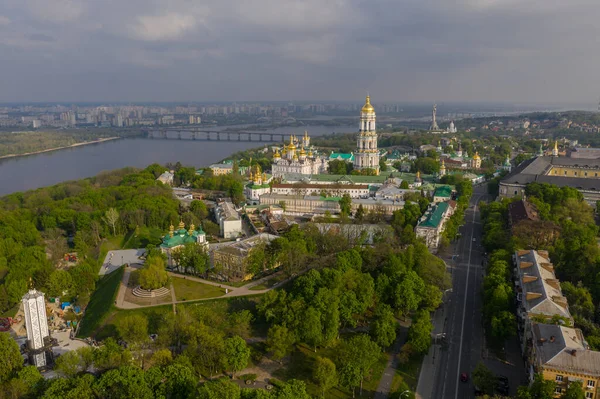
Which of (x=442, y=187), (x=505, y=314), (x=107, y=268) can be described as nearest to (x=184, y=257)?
(x=107, y=268)

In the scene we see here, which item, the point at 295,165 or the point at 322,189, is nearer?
the point at 322,189

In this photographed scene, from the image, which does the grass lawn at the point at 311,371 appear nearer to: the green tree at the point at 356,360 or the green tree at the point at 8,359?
the green tree at the point at 356,360

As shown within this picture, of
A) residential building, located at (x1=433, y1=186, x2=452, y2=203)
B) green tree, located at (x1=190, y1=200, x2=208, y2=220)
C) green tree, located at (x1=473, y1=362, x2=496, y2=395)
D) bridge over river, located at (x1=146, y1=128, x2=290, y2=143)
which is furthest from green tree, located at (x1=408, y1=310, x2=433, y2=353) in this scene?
bridge over river, located at (x1=146, y1=128, x2=290, y2=143)

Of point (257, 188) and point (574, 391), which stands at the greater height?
point (257, 188)

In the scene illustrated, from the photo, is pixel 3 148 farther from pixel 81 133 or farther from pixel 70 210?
pixel 70 210

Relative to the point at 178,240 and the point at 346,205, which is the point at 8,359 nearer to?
the point at 178,240

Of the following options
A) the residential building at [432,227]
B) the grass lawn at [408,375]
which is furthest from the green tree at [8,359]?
the residential building at [432,227]

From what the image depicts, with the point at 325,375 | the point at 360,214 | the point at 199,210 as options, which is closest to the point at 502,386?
the point at 325,375
